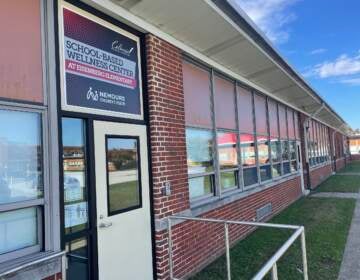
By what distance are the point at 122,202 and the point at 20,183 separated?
52.7 inches

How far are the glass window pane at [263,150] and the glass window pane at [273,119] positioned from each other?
0.83 metres

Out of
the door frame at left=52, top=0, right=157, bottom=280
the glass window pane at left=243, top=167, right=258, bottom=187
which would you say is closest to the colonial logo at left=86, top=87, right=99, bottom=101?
the door frame at left=52, top=0, right=157, bottom=280

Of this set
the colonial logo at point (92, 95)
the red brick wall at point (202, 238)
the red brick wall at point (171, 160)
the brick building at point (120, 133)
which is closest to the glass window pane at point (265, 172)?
the red brick wall at point (202, 238)

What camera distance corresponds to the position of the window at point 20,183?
8.89 feet

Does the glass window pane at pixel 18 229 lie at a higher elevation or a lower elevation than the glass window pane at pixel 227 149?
lower

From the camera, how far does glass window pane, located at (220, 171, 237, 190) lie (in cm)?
628

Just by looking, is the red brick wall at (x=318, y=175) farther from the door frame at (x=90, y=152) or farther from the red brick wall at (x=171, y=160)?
the door frame at (x=90, y=152)

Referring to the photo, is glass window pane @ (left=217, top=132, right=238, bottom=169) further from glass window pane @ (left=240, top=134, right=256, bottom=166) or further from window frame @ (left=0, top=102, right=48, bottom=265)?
window frame @ (left=0, top=102, right=48, bottom=265)

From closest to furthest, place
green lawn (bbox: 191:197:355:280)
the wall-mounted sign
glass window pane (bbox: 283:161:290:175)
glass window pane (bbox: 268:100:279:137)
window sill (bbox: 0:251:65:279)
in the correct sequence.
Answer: window sill (bbox: 0:251:65:279) → the wall-mounted sign → green lawn (bbox: 191:197:355:280) → glass window pane (bbox: 268:100:279:137) → glass window pane (bbox: 283:161:290:175)

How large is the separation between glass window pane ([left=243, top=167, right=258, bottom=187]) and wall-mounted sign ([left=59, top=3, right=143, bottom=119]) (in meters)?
3.67

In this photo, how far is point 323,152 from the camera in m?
19.8

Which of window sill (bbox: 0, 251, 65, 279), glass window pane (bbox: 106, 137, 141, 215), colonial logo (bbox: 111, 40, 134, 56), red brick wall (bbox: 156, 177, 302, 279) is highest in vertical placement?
colonial logo (bbox: 111, 40, 134, 56)

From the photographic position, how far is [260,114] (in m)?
8.78

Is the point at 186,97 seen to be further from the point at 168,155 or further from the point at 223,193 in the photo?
the point at 223,193
